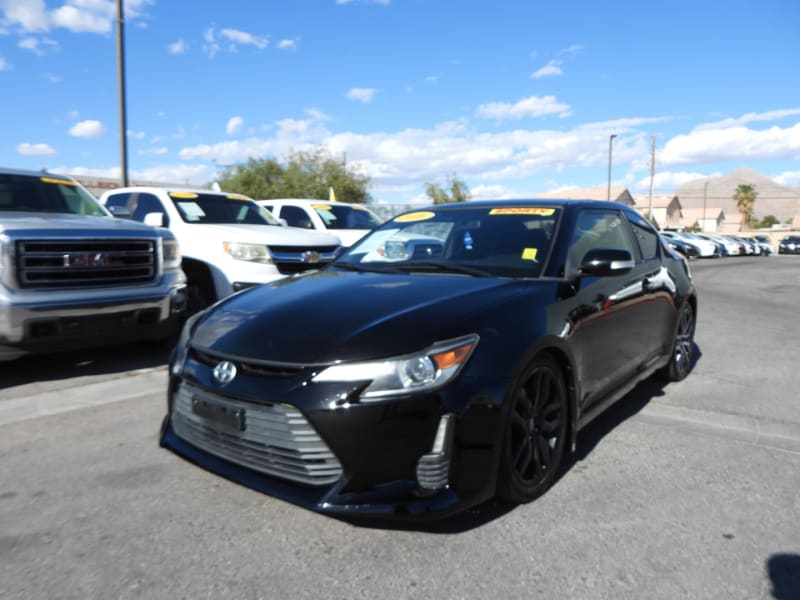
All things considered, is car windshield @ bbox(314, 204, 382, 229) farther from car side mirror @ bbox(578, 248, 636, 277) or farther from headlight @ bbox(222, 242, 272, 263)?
car side mirror @ bbox(578, 248, 636, 277)

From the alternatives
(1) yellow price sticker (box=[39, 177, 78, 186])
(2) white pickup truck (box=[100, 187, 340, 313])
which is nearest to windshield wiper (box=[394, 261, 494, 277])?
(2) white pickup truck (box=[100, 187, 340, 313])

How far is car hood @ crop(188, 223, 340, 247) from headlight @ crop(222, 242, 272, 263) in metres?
0.06

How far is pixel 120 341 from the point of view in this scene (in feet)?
17.9

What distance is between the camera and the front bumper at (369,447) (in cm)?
243

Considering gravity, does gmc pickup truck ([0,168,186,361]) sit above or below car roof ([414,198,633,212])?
below

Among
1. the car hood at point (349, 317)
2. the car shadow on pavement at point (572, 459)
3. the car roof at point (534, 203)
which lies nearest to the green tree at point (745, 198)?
the car shadow on pavement at point (572, 459)

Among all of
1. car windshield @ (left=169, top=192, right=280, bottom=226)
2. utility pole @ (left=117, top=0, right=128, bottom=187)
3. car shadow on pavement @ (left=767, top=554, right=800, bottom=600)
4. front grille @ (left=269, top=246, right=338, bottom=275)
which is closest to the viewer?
car shadow on pavement @ (left=767, top=554, right=800, bottom=600)

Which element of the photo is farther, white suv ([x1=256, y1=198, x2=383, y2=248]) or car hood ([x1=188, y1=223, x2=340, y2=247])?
white suv ([x1=256, y1=198, x2=383, y2=248])

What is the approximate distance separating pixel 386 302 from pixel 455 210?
1.53 m

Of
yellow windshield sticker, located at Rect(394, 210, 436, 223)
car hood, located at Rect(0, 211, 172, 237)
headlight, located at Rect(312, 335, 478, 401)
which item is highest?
yellow windshield sticker, located at Rect(394, 210, 436, 223)

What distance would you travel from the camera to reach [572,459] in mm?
3600

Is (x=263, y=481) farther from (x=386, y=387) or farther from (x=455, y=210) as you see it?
(x=455, y=210)

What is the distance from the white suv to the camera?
38.3 ft

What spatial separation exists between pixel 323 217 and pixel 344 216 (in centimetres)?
52
